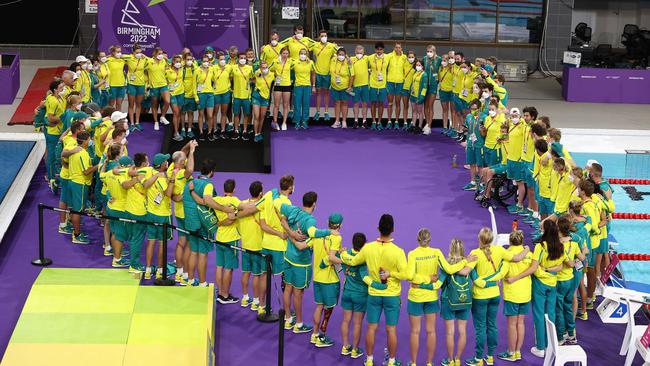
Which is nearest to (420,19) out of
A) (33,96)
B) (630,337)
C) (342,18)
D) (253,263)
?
(342,18)

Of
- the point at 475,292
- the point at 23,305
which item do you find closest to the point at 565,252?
the point at 475,292

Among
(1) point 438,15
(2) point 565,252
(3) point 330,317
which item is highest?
(1) point 438,15

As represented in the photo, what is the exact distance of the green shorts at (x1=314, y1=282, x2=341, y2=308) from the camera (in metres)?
12.6

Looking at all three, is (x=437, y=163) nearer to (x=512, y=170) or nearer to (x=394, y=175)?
(x=394, y=175)

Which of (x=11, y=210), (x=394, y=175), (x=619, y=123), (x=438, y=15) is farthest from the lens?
(x=438, y=15)

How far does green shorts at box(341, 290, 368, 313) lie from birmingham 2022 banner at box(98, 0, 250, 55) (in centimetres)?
1387

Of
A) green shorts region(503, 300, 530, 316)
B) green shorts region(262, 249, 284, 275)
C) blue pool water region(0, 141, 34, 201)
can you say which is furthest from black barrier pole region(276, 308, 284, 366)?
blue pool water region(0, 141, 34, 201)

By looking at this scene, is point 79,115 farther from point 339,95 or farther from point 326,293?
point 339,95

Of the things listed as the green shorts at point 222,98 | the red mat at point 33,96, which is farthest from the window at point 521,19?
the red mat at point 33,96

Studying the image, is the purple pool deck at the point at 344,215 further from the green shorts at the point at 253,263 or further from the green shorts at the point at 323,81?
the green shorts at the point at 323,81

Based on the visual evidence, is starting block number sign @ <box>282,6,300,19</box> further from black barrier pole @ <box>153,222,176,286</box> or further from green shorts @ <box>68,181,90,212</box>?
black barrier pole @ <box>153,222,176,286</box>

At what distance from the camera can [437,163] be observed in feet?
65.7

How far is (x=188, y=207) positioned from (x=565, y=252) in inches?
185

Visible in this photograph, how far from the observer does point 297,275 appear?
42.1ft
